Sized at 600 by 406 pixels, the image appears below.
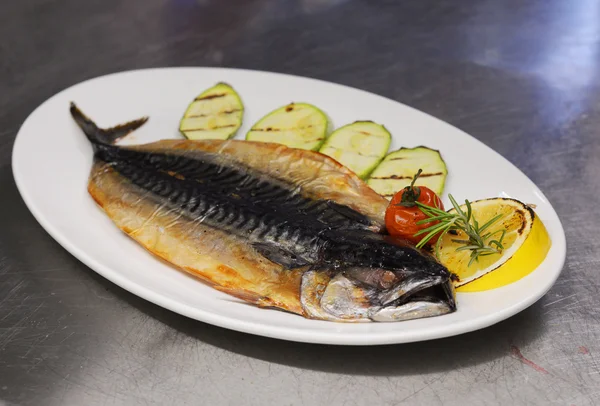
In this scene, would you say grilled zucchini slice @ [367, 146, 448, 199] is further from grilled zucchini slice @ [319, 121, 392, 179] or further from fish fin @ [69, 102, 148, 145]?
fish fin @ [69, 102, 148, 145]

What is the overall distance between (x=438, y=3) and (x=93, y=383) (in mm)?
4613

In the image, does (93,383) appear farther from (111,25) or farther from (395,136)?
(111,25)

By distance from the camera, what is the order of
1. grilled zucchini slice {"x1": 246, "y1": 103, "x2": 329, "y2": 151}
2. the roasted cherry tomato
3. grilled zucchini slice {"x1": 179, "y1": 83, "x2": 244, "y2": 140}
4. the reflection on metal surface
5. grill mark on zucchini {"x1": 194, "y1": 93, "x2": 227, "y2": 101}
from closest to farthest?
the roasted cherry tomato
grilled zucchini slice {"x1": 246, "y1": 103, "x2": 329, "y2": 151}
grilled zucchini slice {"x1": 179, "y1": 83, "x2": 244, "y2": 140}
grill mark on zucchini {"x1": 194, "y1": 93, "x2": 227, "y2": 101}
the reflection on metal surface

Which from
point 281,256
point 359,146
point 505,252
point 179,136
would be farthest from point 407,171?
point 179,136

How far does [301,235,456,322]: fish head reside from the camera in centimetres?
253

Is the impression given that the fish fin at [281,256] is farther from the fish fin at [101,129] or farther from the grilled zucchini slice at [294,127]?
the fish fin at [101,129]

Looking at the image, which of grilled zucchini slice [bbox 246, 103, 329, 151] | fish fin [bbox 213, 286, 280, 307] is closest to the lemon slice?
fish fin [bbox 213, 286, 280, 307]

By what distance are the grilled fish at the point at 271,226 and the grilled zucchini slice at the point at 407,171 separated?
0.32 metres

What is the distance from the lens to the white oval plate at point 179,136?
2.55 meters

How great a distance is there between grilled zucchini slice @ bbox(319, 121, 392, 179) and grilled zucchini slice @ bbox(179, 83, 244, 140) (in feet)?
1.96

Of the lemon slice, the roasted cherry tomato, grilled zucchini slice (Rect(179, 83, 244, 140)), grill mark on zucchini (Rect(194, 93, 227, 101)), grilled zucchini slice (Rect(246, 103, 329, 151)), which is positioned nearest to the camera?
the lemon slice

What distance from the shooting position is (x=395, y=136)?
12.4 feet

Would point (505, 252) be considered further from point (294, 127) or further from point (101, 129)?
point (101, 129)

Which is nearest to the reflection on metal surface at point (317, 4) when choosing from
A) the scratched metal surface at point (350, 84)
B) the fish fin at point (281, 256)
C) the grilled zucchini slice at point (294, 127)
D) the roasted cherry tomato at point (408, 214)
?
the scratched metal surface at point (350, 84)
